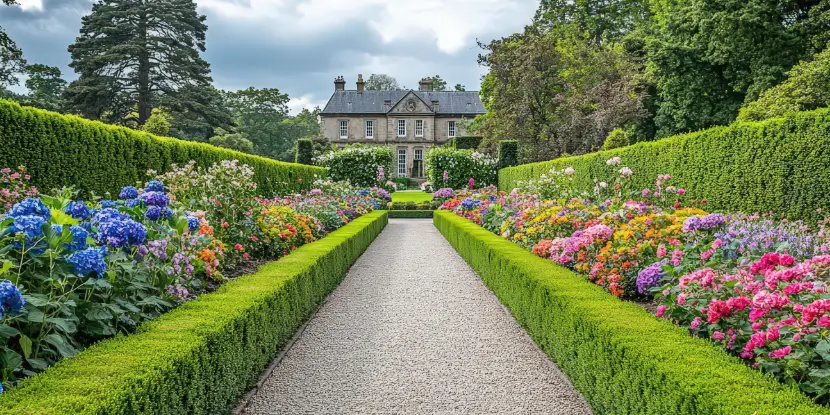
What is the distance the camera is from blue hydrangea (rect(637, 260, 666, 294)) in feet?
12.0

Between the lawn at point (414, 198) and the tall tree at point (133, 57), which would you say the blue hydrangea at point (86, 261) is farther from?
the tall tree at point (133, 57)

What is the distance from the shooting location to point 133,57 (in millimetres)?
25375

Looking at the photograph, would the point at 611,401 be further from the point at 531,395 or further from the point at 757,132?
the point at 757,132

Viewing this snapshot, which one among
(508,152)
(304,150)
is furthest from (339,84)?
(508,152)

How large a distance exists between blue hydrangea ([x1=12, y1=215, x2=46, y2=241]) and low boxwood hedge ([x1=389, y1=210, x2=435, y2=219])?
54.6 ft

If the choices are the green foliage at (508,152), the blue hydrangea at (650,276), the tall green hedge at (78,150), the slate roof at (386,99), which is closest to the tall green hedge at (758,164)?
the blue hydrangea at (650,276)

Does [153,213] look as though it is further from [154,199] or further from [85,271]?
[85,271]

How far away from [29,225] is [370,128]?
134 feet

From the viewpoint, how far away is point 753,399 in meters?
1.81

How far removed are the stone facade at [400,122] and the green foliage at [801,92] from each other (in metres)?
27.8

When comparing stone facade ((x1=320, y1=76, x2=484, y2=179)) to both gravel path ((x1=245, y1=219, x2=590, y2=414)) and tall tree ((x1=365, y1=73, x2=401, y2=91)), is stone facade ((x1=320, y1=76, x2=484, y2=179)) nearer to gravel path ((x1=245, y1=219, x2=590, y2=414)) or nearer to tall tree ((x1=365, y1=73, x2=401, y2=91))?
tall tree ((x1=365, y1=73, x2=401, y2=91))

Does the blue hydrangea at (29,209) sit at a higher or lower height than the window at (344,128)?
lower

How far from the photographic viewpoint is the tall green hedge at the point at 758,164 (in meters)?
5.30

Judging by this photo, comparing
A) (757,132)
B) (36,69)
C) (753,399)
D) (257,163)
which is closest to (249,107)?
(36,69)
